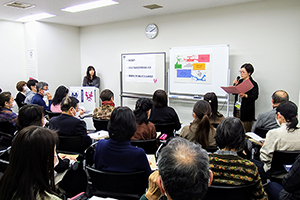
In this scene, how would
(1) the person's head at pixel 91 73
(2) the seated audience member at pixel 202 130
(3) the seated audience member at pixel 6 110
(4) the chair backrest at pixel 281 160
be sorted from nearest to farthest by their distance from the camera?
(4) the chair backrest at pixel 281 160, (2) the seated audience member at pixel 202 130, (3) the seated audience member at pixel 6 110, (1) the person's head at pixel 91 73

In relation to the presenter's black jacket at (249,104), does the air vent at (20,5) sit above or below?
above

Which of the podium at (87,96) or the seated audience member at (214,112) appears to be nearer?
the seated audience member at (214,112)

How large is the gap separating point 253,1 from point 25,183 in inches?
183

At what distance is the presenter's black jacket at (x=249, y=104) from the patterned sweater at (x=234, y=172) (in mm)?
2863

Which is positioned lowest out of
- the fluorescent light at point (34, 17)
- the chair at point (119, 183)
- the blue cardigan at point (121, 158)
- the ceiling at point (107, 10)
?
the chair at point (119, 183)

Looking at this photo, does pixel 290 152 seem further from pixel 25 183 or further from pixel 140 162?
pixel 25 183

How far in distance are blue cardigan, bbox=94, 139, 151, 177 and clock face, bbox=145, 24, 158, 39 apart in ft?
14.0

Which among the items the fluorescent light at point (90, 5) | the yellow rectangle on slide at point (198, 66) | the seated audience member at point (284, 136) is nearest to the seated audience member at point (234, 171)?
the seated audience member at point (284, 136)

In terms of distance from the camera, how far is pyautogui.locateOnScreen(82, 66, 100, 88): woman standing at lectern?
22.0ft

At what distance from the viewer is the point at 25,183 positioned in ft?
3.56

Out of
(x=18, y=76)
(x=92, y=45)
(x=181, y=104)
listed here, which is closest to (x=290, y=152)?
(x=181, y=104)

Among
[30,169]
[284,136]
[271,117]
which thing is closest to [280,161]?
[284,136]

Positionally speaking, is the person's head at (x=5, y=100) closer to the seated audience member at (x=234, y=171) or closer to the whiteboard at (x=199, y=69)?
the seated audience member at (x=234, y=171)

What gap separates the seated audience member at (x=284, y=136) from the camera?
215 cm
